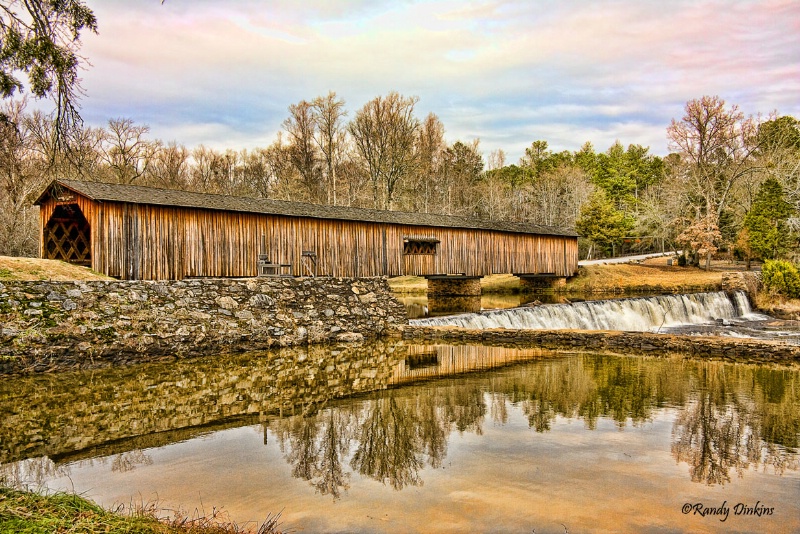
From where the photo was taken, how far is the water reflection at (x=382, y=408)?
21.2 feet

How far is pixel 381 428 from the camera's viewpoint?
303 inches

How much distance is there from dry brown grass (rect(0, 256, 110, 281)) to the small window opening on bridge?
14125 mm

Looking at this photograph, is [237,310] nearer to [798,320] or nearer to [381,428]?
[381,428]

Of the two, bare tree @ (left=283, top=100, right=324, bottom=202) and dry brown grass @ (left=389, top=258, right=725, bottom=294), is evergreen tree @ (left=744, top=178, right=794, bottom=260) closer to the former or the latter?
dry brown grass @ (left=389, top=258, right=725, bottom=294)

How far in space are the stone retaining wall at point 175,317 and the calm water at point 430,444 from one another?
858 mm

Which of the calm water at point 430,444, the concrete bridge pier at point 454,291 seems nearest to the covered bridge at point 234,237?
the concrete bridge pier at point 454,291

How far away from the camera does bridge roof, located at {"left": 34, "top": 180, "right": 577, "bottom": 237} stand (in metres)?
17.2

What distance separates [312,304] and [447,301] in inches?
559

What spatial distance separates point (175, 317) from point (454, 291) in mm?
19822

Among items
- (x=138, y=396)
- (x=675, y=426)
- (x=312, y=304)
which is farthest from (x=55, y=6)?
(x=312, y=304)

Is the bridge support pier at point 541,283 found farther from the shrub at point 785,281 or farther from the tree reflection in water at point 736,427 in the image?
the tree reflection in water at point 736,427

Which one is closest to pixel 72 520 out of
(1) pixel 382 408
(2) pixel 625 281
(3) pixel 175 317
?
(1) pixel 382 408

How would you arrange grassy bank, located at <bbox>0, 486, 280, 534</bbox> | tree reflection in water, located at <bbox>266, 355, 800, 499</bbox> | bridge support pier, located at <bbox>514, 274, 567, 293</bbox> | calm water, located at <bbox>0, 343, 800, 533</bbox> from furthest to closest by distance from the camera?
1. bridge support pier, located at <bbox>514, 274, 567, 293</bbox>
2. tree reflection in water, located at <bbox>266, 355, 800, 499</bbox>
3. calm water, located at <bbox>0, 343, 800, 533</bbox>
4. grassy bank, located at <bbox>0, 486, 280, 534</bbox>

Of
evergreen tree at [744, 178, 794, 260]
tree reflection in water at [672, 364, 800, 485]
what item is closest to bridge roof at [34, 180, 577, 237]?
tree reflection in water at [672, 364, 800, 485]
